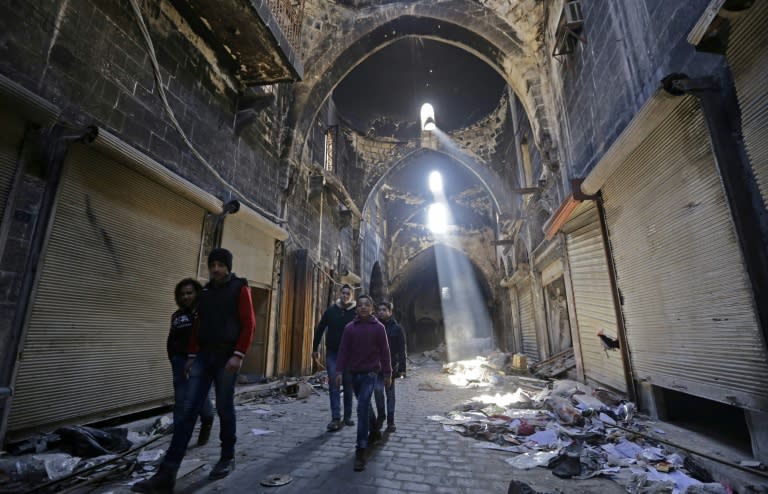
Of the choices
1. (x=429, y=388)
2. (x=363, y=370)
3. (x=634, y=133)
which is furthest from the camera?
(x=429, y=388)

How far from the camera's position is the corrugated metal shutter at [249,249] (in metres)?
6.47

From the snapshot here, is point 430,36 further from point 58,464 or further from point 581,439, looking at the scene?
point 58,464

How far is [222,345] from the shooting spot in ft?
9.39

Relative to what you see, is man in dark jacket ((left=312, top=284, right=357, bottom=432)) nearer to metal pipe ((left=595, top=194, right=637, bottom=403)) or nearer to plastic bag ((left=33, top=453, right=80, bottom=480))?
plastic bag ((left=33, top=453, right=80, bottom=480))

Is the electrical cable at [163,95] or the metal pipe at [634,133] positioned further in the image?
the electrical cable at [163,95]

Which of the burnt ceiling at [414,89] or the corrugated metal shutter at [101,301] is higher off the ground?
the burnt ceiling at [414,89]

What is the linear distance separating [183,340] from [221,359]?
0.75 m

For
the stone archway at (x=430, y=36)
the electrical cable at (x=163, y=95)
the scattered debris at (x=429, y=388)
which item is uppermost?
the stone archway at (x=430, y=36)

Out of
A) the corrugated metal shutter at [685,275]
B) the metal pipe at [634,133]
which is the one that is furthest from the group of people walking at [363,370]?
the metal pipe at [634,133]

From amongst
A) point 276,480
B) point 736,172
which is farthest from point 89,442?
point 736,172

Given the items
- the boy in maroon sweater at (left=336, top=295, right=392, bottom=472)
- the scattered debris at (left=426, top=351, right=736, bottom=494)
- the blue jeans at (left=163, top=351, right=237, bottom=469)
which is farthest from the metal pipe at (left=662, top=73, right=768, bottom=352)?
the blue jeans at (left=163, top=351, right=237, bottom=469)

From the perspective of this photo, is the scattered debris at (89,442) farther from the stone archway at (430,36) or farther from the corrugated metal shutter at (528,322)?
the corrugated metal shutter at (528,322)

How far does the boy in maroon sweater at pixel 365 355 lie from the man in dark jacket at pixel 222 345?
1156 mm

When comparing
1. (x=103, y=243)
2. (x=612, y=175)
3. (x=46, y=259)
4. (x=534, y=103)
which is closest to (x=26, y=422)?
(x=46, y=259)
